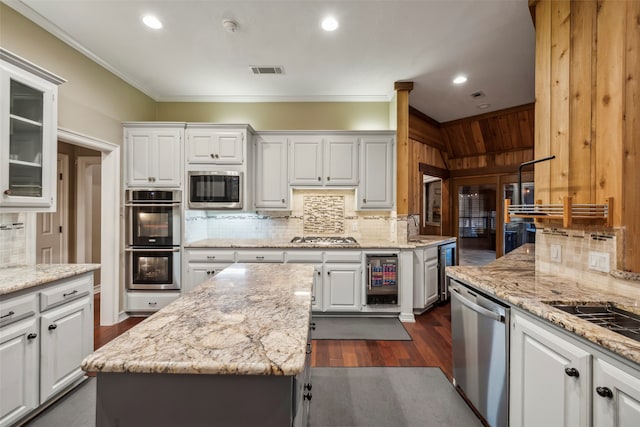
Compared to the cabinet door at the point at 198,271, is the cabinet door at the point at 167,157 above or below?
above

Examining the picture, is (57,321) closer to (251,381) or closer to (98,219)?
(251,381)

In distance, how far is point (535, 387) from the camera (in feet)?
4.41

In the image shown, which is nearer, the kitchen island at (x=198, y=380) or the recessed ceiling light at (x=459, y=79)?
the kitchen island at (x=198, y=380)

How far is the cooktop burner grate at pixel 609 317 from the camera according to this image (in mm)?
1243

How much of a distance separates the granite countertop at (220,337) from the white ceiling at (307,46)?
236 cm

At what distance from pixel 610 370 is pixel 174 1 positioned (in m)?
3.50

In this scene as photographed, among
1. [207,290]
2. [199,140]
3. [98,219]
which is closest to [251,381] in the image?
[207,290]

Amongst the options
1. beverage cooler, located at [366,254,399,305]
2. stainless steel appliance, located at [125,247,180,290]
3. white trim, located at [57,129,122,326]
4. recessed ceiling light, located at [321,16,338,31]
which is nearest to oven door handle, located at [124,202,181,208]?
white trim, located at [57,129,122,326]

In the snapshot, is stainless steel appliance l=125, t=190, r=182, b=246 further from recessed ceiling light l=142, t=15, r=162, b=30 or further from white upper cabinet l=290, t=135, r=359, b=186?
recessed ceiling light l=142, t=15, r=162, b=30

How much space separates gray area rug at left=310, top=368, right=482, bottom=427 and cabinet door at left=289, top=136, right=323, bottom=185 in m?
2.36

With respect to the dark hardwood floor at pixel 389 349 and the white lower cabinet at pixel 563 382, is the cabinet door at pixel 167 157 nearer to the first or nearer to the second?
the dark hardwood floor at pixel 389 349

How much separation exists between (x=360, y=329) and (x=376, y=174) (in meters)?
2.03

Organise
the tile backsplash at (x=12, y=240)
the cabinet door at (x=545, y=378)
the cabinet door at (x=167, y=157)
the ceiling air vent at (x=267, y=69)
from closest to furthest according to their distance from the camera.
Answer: the cabinet door at (x=545, y=378)
the tile backsplash at (x=12, y=240)
the ceiling air vent at (x=267, y=69)
the cabinet door at (x=167, y=157)

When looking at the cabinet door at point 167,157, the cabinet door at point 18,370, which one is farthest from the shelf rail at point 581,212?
the cabinet door at point 167,157
